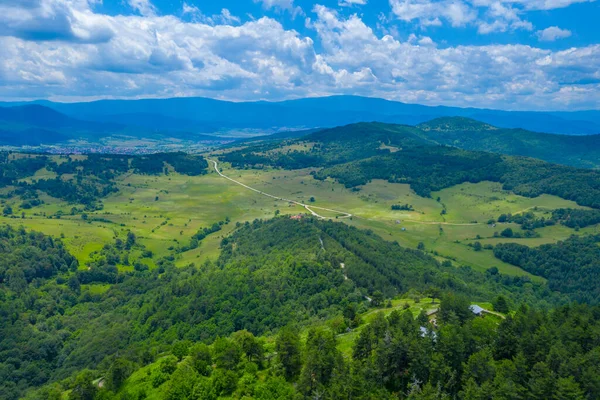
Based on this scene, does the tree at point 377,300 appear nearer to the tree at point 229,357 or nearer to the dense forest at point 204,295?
the dense forest at point 204,295

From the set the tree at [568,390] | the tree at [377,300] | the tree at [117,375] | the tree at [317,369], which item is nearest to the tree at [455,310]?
the tree at [317,369]

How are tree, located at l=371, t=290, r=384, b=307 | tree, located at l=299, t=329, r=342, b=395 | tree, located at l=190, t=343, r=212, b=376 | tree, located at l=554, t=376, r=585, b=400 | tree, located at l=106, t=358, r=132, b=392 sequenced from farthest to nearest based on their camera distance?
tree, located at l=371, t=290, r=384, b=307 < tree, located at l=106, t=358, r=132, b=392 < tree, located at l=190, t=343, r=212, b=376 < tree, located at l=299, t=329, r=342, b=395 < tree, located at l=554, t=376, r=585, b=400

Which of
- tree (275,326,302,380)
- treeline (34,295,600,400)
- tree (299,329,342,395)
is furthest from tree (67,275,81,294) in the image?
tree (299,329,342,395)

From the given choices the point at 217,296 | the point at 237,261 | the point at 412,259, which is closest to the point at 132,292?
the point at 237,261

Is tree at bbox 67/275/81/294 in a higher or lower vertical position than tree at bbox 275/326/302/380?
lower

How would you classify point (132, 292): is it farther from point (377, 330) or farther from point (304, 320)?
point (377, 330)

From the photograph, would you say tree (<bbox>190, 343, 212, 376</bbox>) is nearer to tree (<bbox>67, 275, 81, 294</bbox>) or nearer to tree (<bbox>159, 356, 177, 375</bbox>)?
tree (<bbox>159, 356, 177, 375</bbox>)

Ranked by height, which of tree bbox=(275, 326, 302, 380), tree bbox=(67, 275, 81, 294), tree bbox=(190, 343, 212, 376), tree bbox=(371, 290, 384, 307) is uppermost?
tree bbox=(275, 326, 302, 380)
